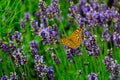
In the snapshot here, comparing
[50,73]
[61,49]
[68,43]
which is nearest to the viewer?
[68,43]

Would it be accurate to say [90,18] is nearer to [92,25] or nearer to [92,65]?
[92,25]

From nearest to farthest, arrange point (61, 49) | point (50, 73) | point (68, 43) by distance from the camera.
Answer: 1. point (68, 43)
2. point (50, 73)
3. point (61, 49)

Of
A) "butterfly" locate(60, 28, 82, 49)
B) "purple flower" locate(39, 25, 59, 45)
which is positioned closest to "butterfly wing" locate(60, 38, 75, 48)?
"butterfly" locate(60, 28, 82, 49)

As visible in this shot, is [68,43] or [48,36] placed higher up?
[48,36]

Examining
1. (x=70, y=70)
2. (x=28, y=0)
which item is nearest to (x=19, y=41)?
(x=70, y=70)

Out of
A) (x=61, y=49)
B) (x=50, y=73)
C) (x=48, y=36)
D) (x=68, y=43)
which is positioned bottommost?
(x=50, y=73)

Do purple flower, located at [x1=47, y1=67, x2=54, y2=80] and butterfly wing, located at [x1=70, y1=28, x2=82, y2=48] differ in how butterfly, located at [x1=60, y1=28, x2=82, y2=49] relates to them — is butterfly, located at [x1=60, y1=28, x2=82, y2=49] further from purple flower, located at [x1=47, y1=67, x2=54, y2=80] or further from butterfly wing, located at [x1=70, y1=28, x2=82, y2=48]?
purple flower, located at [x1=47, y1=67, x2=54, y2=80]

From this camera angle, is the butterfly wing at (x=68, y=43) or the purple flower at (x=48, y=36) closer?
the butterfly wing at (x=68, y=43)

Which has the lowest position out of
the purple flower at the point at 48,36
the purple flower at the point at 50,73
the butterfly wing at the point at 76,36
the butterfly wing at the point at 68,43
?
the purple flower at the point at 50,73

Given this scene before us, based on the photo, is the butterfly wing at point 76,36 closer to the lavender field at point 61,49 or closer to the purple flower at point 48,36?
the lavender field at point 61,49

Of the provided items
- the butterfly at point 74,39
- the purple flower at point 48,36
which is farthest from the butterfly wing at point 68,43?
the purple flower at point 48,36

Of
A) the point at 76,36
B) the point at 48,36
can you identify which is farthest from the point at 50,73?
the point at 76,36

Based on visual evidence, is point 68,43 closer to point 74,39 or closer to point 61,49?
point 74,39
